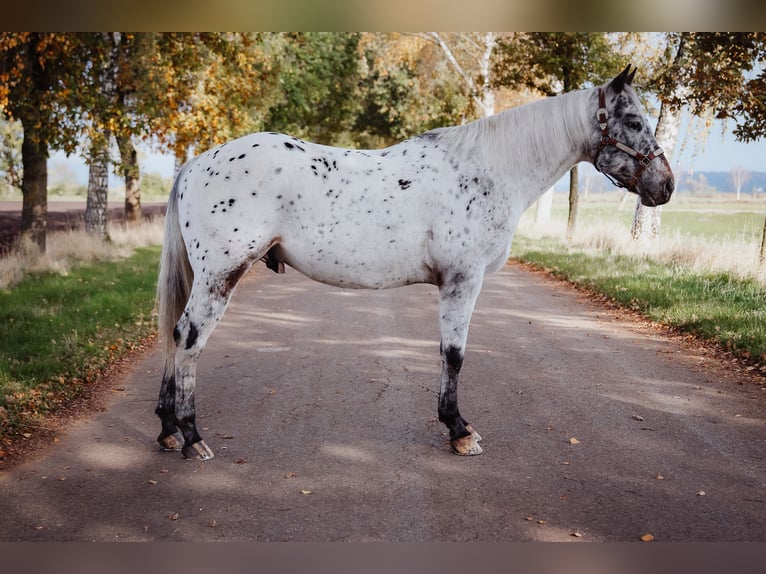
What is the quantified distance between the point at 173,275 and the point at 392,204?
1.42 metres

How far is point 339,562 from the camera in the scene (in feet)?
9.53

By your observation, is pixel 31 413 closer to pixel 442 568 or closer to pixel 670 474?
pixel 442 568

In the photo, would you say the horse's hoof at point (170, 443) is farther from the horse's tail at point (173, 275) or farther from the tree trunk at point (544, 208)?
the tree trunk at point (544, 208)

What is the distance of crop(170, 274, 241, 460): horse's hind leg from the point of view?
12.5 ft

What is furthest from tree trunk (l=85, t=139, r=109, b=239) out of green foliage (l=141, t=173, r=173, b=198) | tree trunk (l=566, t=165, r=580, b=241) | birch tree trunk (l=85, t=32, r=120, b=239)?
green foliage (l=141, t=173, r=173, b=198)

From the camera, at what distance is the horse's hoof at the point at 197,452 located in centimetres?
375

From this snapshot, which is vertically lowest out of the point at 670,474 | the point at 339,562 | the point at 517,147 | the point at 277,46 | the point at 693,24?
the point at 339,562

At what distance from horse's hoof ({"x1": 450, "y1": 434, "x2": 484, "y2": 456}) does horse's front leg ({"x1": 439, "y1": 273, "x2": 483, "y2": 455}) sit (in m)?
0.06

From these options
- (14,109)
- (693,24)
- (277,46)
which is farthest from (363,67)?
(693,24)

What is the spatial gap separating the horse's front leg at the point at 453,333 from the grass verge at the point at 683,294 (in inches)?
110

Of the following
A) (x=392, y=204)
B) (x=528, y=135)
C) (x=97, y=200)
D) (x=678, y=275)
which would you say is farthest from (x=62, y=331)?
(x=678, y=275)

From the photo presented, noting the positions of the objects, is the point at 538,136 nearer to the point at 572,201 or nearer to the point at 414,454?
the point at 414,454

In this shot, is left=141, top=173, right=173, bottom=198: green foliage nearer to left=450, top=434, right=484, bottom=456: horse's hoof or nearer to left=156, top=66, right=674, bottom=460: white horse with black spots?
left=156, top=66, right=674, bottom=460: white horse with black spots

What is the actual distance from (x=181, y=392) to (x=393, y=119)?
20.8 meters
